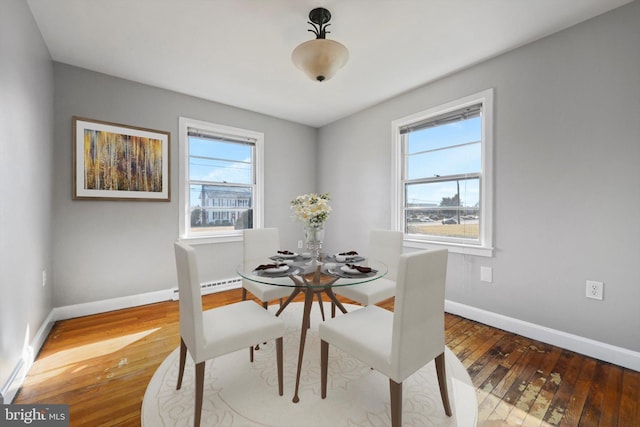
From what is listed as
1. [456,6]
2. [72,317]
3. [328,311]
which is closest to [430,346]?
[328,311]

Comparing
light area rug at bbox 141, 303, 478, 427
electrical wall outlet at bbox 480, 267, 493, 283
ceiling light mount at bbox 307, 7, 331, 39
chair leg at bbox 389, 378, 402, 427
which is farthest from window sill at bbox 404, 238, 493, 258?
ceiling light mount at bbox 307, 7, 331, 39

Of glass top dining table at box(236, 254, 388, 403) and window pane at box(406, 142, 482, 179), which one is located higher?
window pane at box(406, 142, 482, 179)

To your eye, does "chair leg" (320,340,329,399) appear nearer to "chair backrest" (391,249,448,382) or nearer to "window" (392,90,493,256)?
"chair backrest" (391,249,448,382)

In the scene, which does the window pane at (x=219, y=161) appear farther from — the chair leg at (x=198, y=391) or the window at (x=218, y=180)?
the chair leg at (x=198, y=391)

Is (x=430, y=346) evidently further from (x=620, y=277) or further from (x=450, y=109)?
(x=450, y=109)

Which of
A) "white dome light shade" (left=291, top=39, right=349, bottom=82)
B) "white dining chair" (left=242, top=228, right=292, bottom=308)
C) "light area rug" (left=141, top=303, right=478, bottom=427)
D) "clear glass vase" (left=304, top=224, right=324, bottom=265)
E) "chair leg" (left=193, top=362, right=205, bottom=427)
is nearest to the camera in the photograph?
"chair leg" (left=193, top=362, right=205, bottom=427)

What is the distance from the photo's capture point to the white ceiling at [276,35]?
Result: 1.91 meters

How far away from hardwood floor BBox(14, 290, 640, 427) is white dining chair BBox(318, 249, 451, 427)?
1.86 ft

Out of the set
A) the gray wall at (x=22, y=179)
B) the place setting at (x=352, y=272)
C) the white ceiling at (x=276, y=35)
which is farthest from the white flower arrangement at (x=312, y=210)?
the gray wall at (x=22, y=179)

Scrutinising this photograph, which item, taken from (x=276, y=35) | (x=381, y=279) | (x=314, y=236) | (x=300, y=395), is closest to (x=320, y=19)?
(x=276, y=35)

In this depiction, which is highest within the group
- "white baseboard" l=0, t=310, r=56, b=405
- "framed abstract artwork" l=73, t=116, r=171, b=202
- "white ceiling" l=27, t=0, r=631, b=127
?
"white ceiling" l=27, t=0, r=631, b=127

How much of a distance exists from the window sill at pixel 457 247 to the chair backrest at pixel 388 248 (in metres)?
0.49

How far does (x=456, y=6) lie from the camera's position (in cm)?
189

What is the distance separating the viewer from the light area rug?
143cm
